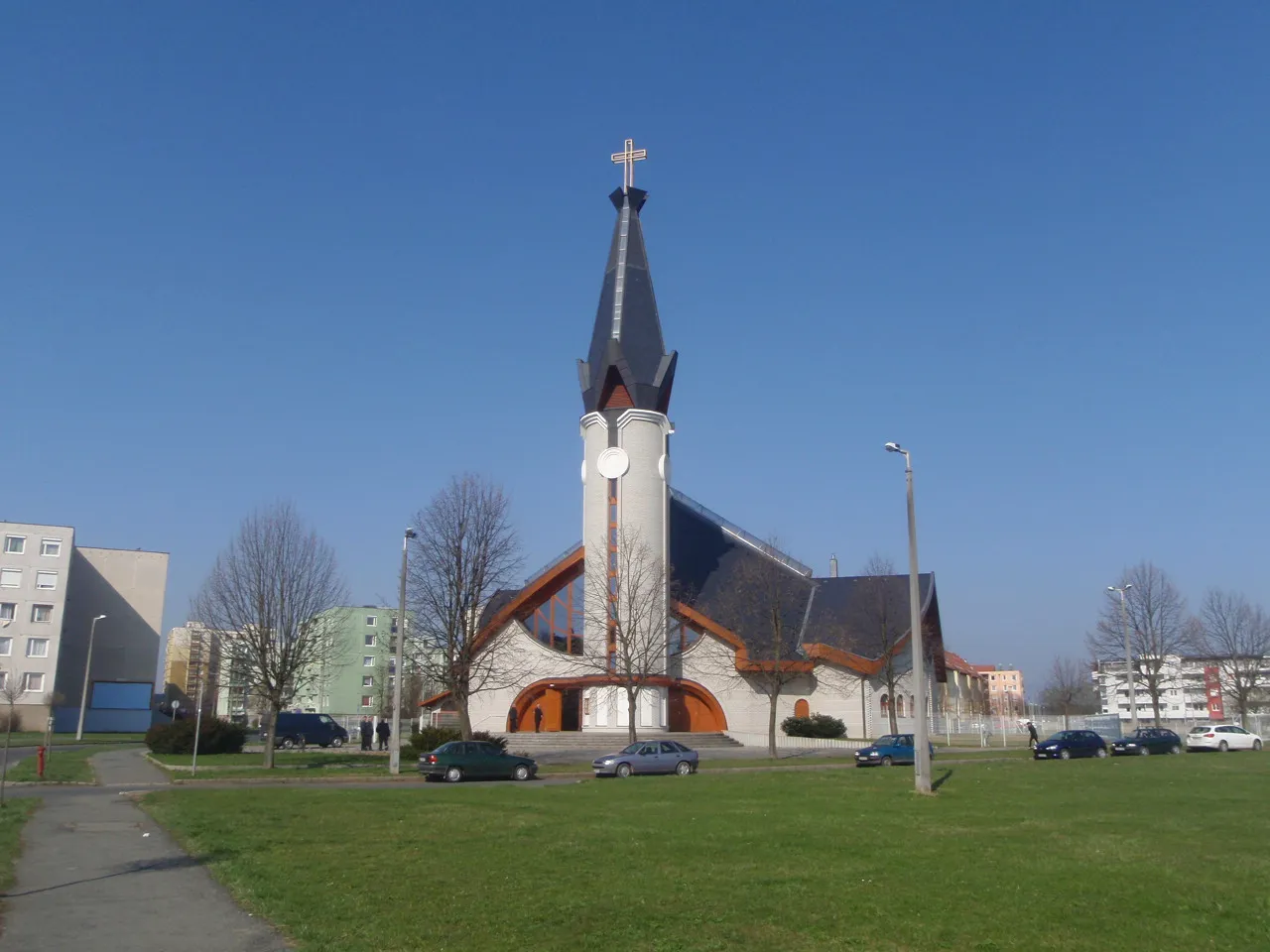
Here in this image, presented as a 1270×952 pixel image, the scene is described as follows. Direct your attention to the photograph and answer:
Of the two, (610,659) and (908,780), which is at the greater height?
(610,659)

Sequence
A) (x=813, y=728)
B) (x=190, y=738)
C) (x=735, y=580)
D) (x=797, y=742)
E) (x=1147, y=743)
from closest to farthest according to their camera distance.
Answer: (x=190, y=738) → (x=1147, y=743) → (x=797, y=742) → (x=813, y=728) → (x=735, y=580)

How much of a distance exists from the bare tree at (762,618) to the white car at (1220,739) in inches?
684

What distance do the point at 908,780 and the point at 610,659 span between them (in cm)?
2738

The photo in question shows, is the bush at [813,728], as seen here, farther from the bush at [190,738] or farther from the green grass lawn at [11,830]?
the green grass lawn at [11,830]

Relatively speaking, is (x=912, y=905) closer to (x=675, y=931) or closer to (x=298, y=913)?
(x=675, y=931)

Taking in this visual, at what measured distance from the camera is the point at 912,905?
33.6 ft

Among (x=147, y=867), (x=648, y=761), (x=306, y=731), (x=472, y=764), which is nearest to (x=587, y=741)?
(x=306, y=731)

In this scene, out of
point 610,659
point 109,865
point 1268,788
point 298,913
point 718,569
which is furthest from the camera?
point 718,569

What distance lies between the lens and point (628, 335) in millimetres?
55719

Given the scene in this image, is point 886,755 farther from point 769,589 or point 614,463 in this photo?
point 614,463

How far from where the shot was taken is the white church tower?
5322 centimetres

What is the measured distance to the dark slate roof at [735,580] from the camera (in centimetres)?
5228

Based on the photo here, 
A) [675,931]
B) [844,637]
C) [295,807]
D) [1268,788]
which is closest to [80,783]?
[295,807]

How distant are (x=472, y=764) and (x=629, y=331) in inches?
1168
